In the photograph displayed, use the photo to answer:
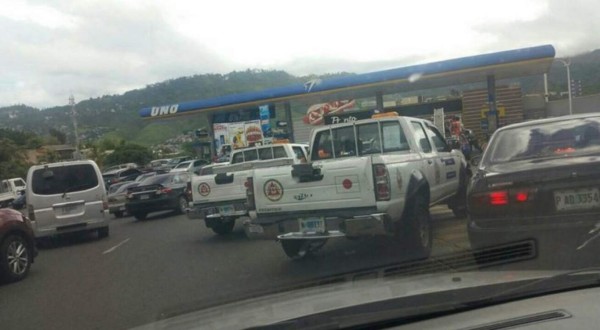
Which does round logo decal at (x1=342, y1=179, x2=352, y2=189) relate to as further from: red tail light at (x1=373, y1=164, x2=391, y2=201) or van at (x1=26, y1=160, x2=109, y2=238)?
van at (x1=26, y1=160, x2=109, y2=238)

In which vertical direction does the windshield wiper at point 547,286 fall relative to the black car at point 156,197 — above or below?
above

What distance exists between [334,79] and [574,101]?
19.9m

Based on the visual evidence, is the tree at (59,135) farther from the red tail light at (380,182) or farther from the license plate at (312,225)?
the red tail light at (380,182)

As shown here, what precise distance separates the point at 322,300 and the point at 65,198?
11109mm

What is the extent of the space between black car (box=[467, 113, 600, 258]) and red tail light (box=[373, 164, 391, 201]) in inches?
45.1

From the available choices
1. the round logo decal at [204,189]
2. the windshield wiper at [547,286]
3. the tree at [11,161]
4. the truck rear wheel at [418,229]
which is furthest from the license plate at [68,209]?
the tree at [11,161]

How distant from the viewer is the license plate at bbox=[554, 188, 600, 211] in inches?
236

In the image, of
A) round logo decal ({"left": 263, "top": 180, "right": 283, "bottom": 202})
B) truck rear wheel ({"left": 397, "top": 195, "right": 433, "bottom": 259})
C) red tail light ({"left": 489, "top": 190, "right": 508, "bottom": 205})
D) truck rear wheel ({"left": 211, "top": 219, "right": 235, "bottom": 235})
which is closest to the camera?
red tail light ({"left": 489, "top": 190, "right": 508, "bottom": 205})

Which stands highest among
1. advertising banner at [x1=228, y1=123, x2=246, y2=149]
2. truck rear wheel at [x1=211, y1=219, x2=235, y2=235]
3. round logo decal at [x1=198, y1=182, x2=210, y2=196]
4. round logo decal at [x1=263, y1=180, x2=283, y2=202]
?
advertising banner at [x1=228, y1=123, x2=246, y2=149]

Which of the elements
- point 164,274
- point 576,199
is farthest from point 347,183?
point 164,274

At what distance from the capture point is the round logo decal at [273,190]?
8.33 metres

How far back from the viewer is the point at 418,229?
823cm

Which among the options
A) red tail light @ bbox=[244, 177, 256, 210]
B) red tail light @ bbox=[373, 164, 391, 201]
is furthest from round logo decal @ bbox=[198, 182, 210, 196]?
red tail light @ bbox=[373, 164, 391, 201]

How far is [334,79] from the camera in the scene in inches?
1280
